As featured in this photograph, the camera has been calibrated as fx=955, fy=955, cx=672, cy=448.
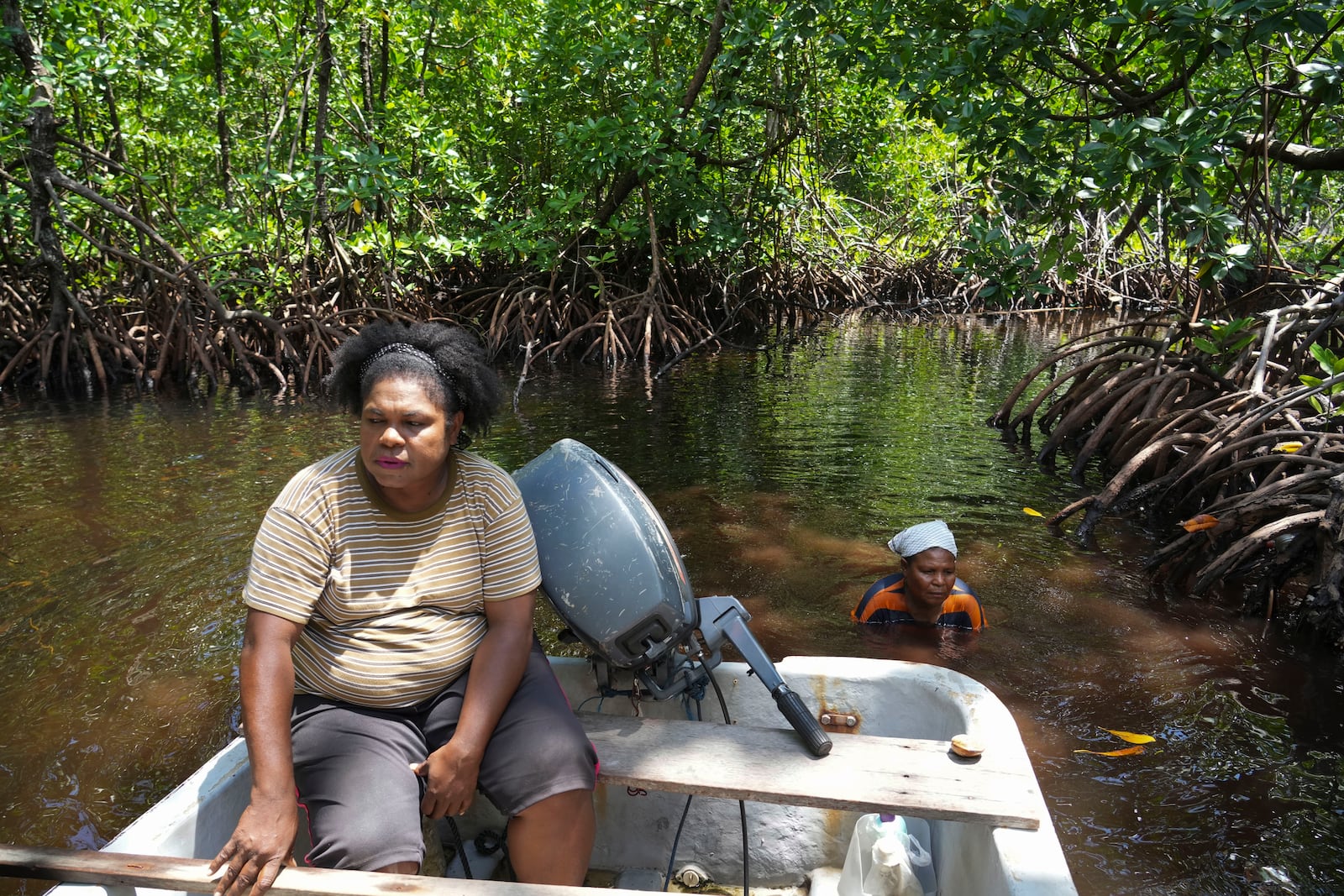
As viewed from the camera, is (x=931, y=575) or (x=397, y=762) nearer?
(x=397, y=762)

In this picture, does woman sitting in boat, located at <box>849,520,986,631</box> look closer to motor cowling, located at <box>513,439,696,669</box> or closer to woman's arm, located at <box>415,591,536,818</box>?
motor cowling, located at <box>513,439,696,669</box>

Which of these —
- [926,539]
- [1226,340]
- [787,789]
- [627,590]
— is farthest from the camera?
[1226,340]

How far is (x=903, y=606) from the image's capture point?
4125 mm

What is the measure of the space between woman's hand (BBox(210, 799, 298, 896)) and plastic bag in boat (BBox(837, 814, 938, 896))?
47.6 inches

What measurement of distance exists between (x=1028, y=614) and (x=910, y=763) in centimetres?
264

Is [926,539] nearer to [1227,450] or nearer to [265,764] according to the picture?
[1227,450]

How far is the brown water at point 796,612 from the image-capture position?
2885mm

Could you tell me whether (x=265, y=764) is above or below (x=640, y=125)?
below

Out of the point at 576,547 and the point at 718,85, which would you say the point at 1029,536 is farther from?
the point at 718,85

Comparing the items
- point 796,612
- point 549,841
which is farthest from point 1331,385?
point 549,841

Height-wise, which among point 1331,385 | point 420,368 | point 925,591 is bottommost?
point 925,591

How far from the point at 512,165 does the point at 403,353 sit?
12355 mm

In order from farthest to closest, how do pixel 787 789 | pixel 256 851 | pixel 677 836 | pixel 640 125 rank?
1. pixel 640 125
2. pixel 677 836
3. pixel 787 789
4. pixel 256 851

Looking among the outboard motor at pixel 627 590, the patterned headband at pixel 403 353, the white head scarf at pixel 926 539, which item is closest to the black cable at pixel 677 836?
the outboard motor at pixel 627 590
